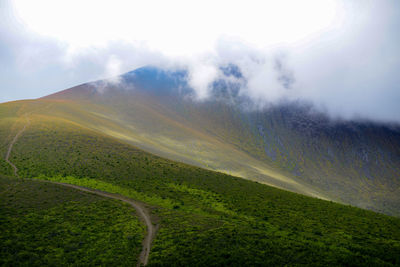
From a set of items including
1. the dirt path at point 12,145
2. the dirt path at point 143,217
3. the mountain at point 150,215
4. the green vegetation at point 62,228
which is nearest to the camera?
the green vegetation at point 62,228

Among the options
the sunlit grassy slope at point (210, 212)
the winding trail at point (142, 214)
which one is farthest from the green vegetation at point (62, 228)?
the sunlit grassy slope at point (210, 212)

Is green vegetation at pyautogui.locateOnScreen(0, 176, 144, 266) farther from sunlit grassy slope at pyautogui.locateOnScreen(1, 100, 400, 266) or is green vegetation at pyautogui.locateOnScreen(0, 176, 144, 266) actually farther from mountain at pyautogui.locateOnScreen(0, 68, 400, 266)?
sunlit grassy slope at pyautogui.locateOnScreen(1, 100, 400, 266)

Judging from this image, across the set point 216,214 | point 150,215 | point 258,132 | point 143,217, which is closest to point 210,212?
point 216,214

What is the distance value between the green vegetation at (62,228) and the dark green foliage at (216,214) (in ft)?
9.09

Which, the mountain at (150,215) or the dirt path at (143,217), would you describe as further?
the dirt path at (143,217)

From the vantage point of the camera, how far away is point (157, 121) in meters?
102

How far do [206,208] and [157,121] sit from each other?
79.9 metres

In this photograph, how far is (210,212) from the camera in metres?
23.9

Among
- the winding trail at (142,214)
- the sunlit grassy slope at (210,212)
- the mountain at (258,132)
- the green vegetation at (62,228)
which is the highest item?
the mountain at (258,132)

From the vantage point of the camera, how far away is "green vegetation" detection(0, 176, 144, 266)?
15.2m

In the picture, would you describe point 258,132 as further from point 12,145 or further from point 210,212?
point 210,212

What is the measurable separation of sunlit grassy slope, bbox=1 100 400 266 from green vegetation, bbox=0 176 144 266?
269 centimetres

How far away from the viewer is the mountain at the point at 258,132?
92688 mm

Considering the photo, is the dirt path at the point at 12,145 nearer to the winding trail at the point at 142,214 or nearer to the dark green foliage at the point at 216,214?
the winding trail at the point at 142,214
